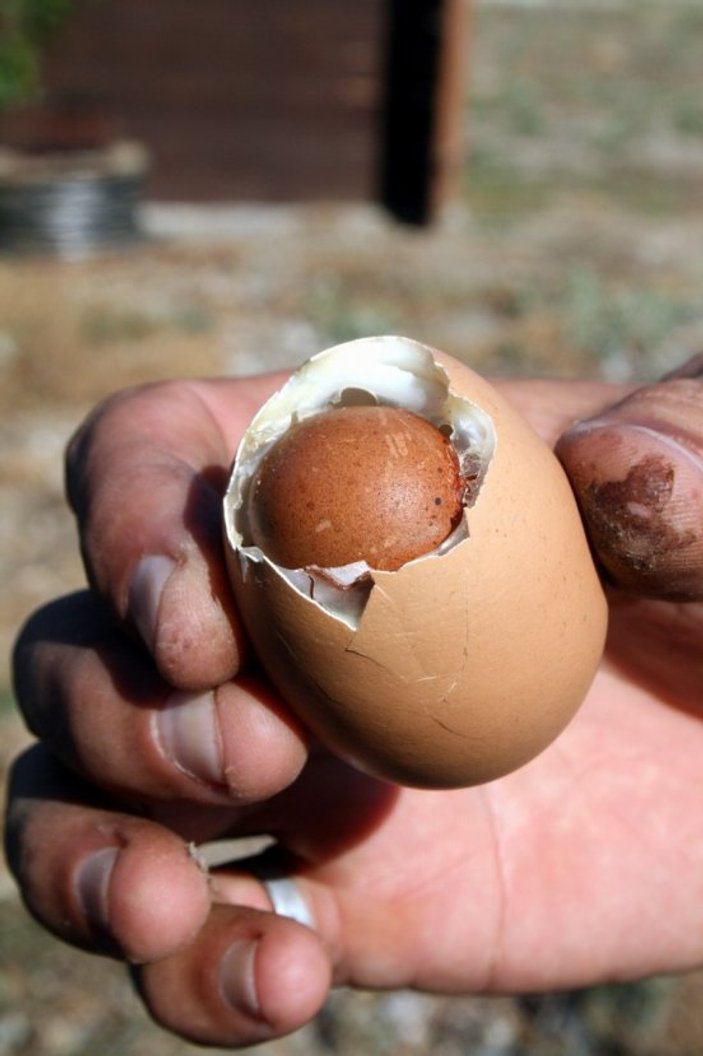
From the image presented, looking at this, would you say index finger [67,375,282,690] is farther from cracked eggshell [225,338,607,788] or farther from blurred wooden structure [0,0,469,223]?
blurred wooden structure [0,0,469,223]

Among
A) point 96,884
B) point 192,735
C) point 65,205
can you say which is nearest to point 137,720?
point 192,735

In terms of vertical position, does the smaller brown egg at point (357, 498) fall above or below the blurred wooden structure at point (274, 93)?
above

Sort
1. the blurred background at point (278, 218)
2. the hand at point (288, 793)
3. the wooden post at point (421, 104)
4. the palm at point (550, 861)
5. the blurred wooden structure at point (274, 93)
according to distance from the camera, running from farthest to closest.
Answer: the blurred wooden structure at point (274, 93) → the wooden post at point (421, 104) → the blurred background at point (278, 218) → the palm at point (550, 861) → the hand at point (288, 793)

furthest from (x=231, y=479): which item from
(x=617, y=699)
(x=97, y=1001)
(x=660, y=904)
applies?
(x=97, y=1001)

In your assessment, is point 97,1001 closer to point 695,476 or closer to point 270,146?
point 695,476

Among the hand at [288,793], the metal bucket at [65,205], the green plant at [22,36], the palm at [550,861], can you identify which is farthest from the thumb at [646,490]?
the green plant at [22,36]

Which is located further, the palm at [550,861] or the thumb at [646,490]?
the palm at [550,861]

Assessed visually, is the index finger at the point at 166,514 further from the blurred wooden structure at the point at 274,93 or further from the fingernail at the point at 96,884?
the blurred wooden structure at the point at 274,93

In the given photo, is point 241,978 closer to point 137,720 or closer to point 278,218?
point 137,720
